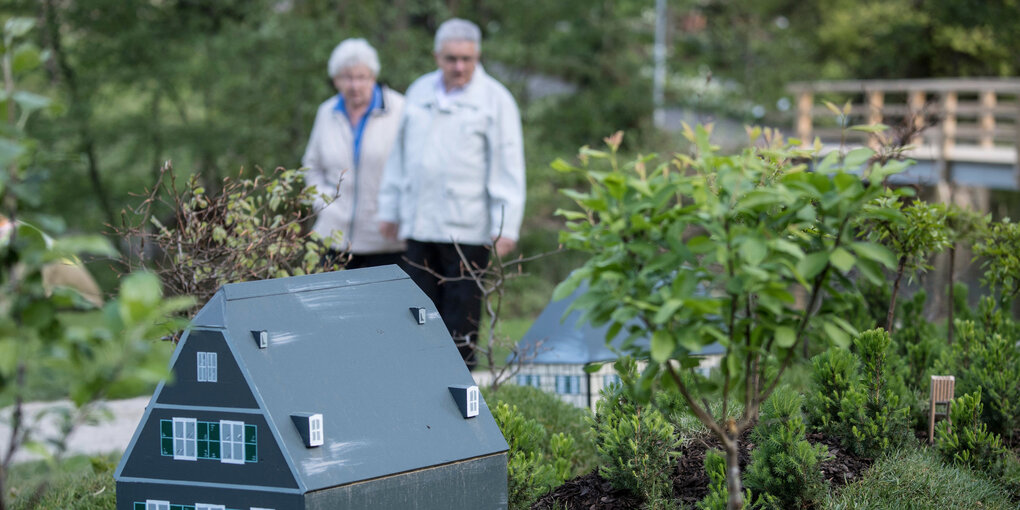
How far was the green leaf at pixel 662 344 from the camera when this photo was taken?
2.58 meters

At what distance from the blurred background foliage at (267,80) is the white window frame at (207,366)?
10243mm

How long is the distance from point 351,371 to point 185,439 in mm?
554

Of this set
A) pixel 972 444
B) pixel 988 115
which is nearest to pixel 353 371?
pixel 972 444

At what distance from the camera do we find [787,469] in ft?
12.7

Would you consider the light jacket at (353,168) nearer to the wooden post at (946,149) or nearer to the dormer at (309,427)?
the dormer at (309,427)

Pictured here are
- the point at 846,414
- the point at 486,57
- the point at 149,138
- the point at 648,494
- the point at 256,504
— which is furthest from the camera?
the point at 486,57

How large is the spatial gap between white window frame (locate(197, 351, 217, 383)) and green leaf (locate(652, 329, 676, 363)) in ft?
4.53

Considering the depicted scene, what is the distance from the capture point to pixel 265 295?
3359 mm

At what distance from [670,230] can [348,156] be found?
4.41 meters

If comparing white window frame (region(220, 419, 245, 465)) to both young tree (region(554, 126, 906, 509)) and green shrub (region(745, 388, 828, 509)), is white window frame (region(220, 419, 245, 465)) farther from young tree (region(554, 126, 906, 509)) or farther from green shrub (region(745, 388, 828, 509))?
green shrub (region(745, 388, 828, 509))

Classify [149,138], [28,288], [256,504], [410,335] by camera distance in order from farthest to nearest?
[149,138] < [410,335] < [256,504] < [28,288]

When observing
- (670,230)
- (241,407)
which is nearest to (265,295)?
(241,407)

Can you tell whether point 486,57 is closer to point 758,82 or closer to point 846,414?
point 758,82

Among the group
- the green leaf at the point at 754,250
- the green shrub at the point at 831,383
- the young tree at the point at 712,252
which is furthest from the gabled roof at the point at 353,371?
the green shrub at the point at 831,383
